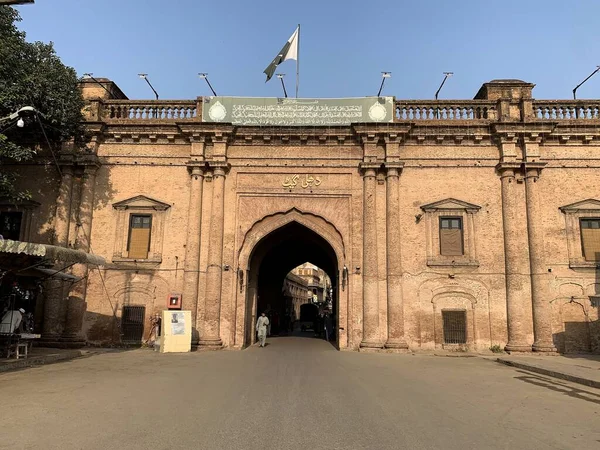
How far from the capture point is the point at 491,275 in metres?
17.7

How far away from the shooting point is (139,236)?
18594mm

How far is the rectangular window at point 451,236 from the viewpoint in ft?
59.3

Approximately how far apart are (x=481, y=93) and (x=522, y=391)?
14.1 meters

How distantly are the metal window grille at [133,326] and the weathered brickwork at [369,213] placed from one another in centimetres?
28

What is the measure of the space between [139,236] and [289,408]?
41.9ft

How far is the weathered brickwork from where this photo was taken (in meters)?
17.4

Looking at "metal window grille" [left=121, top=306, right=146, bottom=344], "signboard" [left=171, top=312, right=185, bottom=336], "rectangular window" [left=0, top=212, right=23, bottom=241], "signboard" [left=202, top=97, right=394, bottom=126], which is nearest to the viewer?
"signboard" [left=171, top=312, right=185, bottom=336]

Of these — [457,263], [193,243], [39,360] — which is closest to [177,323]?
[193,243]

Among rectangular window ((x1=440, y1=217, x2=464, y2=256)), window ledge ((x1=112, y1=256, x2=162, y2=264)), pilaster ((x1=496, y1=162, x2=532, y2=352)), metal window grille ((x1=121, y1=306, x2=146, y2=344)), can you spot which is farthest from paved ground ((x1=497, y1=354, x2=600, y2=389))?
metal window grille ((x1=121, y1=306, x2=146, y2=344))

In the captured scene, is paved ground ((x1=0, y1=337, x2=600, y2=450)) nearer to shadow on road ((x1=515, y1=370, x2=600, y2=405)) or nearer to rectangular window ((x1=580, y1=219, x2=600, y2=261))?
shadow on road ((x1=515, y1=370, x2=600, y2=405))

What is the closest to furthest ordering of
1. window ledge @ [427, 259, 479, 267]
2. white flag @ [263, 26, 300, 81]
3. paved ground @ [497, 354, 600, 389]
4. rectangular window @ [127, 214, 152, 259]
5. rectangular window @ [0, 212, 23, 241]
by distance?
paved ground @ [497, 354, 600, 389] < window ledge @ [427, 259, 479, 267] < rectangular window @ [127, 214, 152, 259] < rectangular window @ [0, 212, 23, 241] < white flag @ [263, 26, 300, 81]

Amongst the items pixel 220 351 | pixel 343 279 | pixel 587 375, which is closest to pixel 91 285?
pixel 220 351

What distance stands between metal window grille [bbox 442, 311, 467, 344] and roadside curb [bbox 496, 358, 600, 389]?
2.07 meters

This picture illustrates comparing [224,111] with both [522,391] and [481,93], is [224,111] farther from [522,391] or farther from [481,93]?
[522,391]
